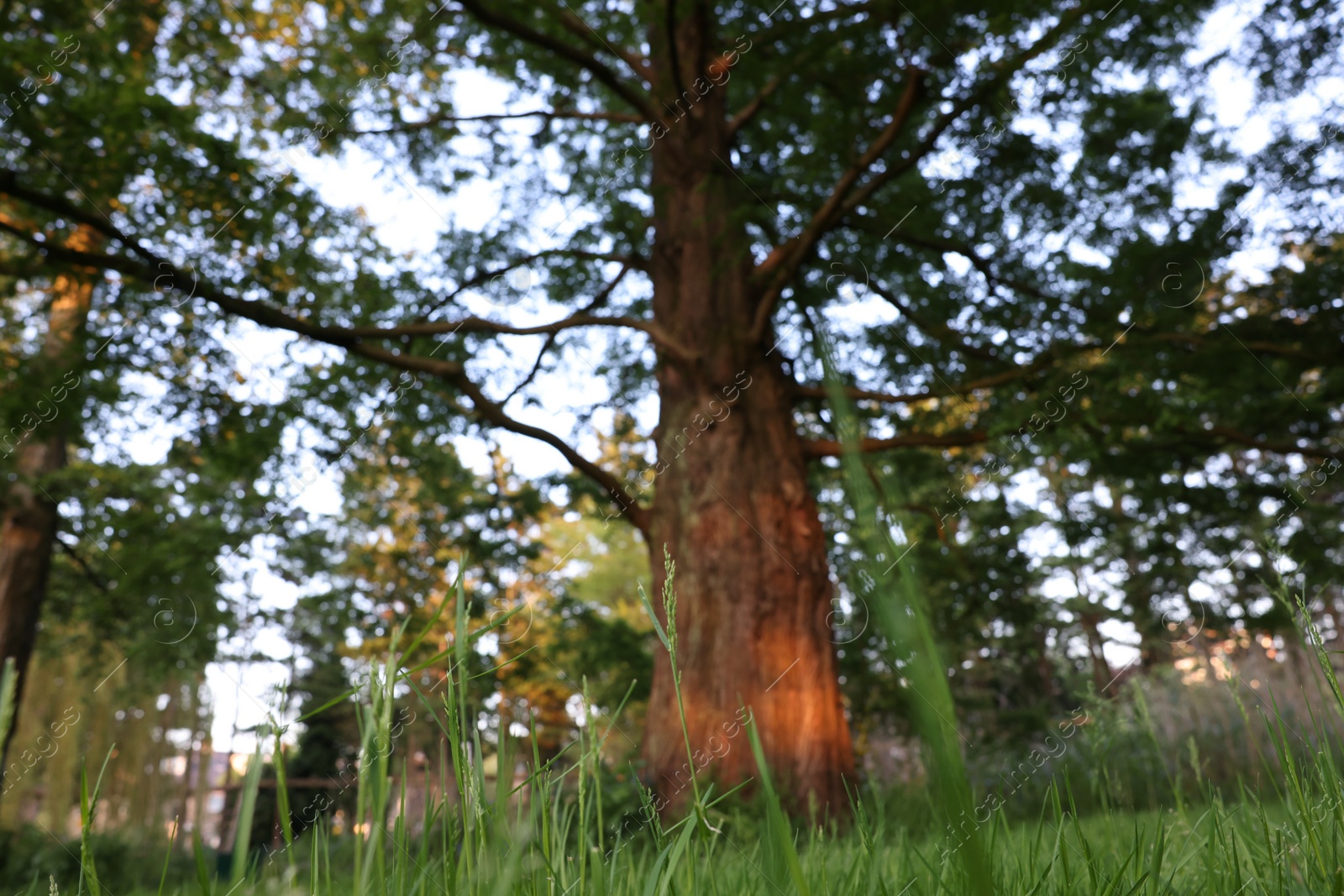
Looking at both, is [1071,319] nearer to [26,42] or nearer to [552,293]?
[552,293]

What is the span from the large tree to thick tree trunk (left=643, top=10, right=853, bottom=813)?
1.0 inches

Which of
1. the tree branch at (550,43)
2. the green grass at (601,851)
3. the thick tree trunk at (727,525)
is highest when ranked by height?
the tree branch at (550,43)

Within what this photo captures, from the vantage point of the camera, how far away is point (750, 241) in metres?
6.51

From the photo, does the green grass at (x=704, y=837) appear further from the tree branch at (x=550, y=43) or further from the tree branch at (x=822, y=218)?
the tree branch at (x=550, y=43)

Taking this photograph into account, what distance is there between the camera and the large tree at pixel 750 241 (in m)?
5.81

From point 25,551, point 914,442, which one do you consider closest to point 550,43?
point 914,442

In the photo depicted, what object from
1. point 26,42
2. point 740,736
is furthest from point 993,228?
point 26,42

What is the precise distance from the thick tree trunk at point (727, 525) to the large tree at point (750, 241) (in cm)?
2

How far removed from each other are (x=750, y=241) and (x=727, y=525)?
2.29m

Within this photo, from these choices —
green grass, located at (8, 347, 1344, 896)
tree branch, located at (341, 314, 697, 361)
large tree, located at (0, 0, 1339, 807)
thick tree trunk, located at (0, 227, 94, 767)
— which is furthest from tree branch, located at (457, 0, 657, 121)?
green grass, located at (8, 347, 1344, 896)

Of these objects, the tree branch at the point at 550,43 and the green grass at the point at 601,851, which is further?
the tree branch at the point at 550,43

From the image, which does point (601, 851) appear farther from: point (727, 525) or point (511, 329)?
point (511, 329)

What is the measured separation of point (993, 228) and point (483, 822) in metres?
7.96

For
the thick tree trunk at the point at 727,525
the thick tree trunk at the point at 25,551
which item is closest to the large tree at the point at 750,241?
the thick tree trunk at the point at 727,525
